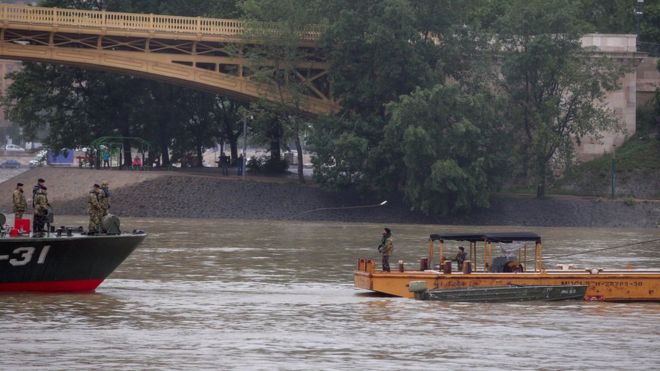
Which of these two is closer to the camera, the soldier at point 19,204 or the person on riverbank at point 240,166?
the soldier at point 19,204

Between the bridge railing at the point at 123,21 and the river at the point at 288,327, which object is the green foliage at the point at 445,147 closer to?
the bridge railing at the point at 123,21

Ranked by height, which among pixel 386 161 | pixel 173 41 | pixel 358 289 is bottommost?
pixel 358 289

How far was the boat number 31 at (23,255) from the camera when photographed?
39.8 m

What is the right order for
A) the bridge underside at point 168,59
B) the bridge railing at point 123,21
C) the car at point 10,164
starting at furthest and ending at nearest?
the car at point 10,164 → the bridge underside at point 168,59 → the bridge railing at point 123,21

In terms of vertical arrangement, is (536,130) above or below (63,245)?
above

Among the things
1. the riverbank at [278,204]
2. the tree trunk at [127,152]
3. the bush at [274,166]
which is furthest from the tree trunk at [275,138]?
the tree trunk at [127,152]

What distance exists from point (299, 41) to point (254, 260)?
122 feet

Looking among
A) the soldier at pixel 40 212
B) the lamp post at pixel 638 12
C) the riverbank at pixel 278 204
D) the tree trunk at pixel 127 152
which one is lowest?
the soldier at pixel 40 212

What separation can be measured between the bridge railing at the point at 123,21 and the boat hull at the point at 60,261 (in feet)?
153

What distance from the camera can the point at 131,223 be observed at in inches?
3091

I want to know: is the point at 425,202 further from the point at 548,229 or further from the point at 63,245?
the point at 63,245

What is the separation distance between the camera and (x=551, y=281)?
41.5 meters

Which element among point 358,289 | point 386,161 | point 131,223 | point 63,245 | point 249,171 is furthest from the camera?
point 249,171

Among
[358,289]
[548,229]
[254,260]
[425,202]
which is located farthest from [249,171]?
[358,289]
